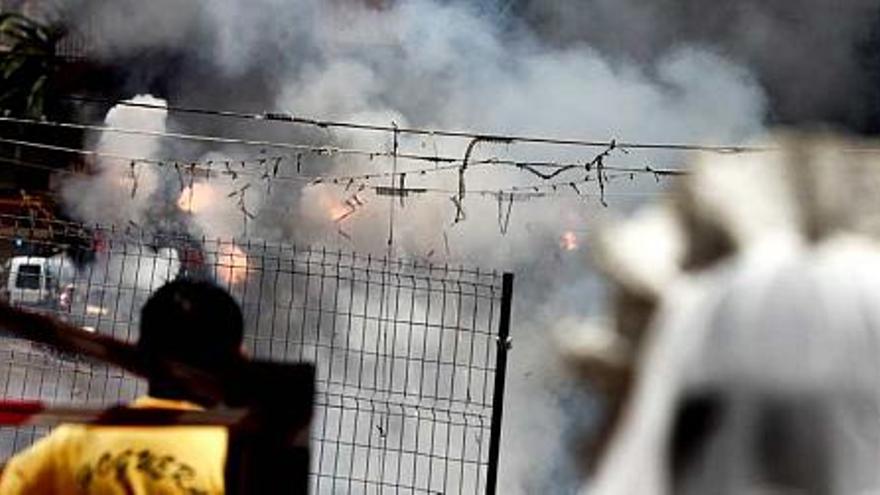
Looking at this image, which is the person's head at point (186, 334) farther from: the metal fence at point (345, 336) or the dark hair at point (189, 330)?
the metal fence at point (345, 336)

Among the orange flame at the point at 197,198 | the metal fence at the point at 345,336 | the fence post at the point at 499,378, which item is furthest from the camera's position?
the orange flame at the point at 197,198

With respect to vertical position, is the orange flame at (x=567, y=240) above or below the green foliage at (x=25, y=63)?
below

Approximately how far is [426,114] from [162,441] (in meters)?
7.27

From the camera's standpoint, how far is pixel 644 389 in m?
0.56

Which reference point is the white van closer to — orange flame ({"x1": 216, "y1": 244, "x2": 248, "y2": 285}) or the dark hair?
orange flame ({"x1": 216, "y1": 244, "x2": 248, "y2": 285})

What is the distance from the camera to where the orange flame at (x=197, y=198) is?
8.48m

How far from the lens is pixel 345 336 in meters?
5.83

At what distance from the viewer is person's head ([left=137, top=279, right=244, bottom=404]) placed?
64.9 inches

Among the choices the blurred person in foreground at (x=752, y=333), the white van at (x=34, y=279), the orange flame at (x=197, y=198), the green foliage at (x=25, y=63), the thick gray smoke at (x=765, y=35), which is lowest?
the blurred person in foreground at (x=752, y=333)

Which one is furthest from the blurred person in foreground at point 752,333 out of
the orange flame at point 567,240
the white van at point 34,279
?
the orange flame at point 567,240

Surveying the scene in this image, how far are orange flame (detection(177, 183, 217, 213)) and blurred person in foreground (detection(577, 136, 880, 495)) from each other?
8.04m

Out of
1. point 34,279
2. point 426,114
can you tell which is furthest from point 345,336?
point 426,114

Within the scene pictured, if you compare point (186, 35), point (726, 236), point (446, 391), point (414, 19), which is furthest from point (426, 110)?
point (726, 236)

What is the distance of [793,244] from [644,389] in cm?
9
